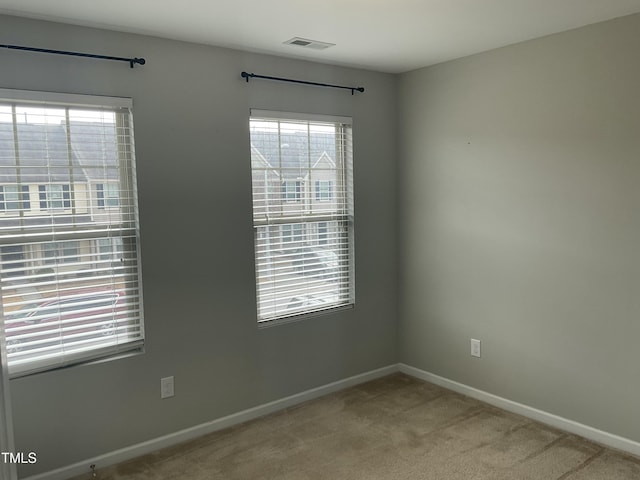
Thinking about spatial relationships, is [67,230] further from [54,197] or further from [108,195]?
[108,195]

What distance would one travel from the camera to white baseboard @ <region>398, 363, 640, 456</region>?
2.84 meters

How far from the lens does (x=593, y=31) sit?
2.79m

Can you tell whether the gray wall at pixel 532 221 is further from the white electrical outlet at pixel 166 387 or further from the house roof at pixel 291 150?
the white electrical outlet at pixel 166 387

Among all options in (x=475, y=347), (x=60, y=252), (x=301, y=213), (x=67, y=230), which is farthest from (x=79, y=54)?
(x=475, y=347)

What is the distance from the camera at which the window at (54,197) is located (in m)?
2.57

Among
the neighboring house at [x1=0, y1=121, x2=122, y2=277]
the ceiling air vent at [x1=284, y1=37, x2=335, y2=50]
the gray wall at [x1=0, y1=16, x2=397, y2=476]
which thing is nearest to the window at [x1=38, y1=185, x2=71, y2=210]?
the neighboring house at [x1=0, y1=121, x2=122, y2=277]

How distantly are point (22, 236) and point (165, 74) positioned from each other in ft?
3.77

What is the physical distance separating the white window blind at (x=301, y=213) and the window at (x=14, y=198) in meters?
1.28

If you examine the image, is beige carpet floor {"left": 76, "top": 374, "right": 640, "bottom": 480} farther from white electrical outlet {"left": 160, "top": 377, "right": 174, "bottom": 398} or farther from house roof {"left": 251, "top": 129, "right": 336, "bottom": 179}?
house roof {"left": 251, "top": 129, "right": 336, "bottom": 179}

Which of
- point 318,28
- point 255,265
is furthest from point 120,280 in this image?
point 318,28

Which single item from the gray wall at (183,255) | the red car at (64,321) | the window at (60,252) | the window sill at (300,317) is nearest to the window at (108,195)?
the gray wall at (183,255)

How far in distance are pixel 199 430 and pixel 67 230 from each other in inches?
55.6

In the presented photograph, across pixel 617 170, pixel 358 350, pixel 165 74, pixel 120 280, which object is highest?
pixel 165 74

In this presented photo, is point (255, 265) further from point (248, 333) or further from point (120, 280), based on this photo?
point (120, 280)
